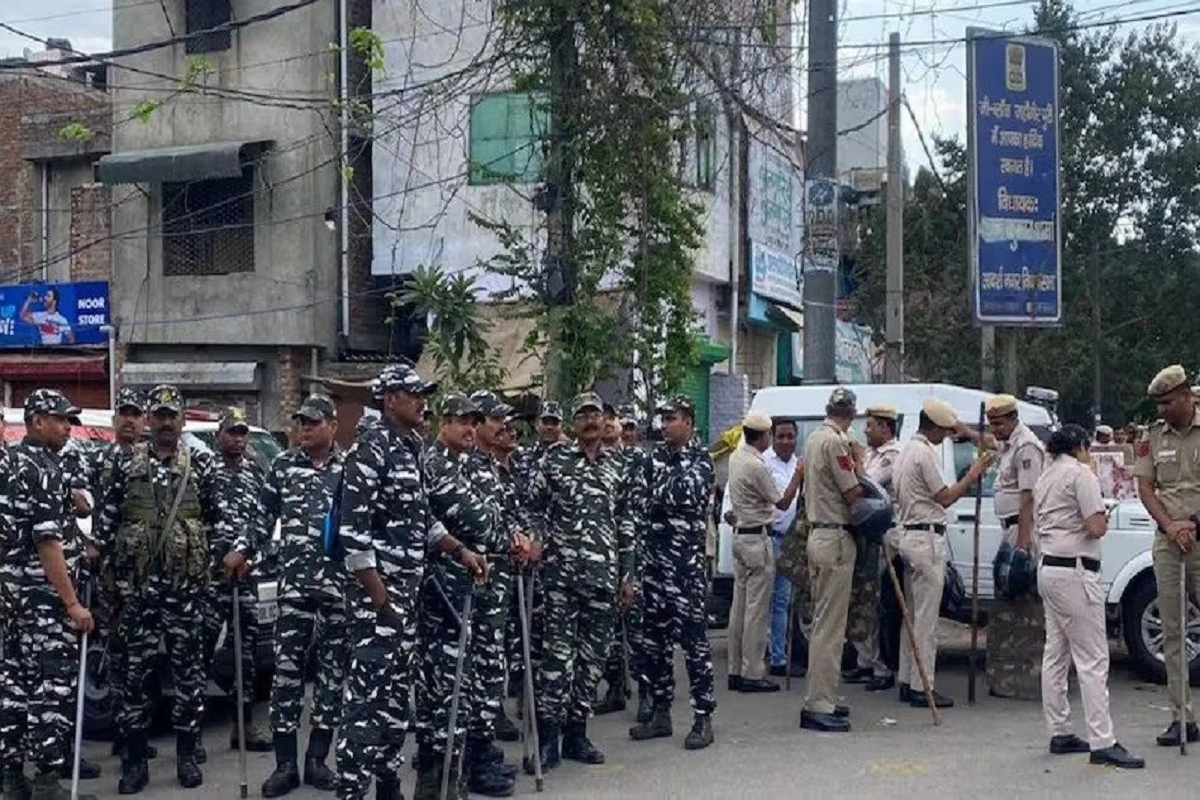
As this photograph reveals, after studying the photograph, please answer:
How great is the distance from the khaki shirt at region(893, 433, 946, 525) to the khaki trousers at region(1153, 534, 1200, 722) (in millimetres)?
1649

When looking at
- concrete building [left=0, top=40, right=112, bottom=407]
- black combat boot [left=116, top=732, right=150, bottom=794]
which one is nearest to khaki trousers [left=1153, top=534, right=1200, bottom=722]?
black combat boot [left=116, top=732, right=150, bottom=794]

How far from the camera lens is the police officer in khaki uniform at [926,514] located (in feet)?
33.3

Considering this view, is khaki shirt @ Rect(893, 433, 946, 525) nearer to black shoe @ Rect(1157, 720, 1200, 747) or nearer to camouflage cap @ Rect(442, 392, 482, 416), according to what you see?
black shoe @ Rect(1157, 720, 1200, 747)

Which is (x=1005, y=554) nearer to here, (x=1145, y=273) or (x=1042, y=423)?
(x=1042, y=423)

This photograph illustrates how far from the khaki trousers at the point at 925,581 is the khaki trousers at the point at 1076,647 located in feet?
5.26

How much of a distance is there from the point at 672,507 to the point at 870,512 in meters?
1.20

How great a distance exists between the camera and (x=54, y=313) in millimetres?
24297

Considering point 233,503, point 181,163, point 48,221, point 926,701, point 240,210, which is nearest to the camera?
point 233,503

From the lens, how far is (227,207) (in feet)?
76.3

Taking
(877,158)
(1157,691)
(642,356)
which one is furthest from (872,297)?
(1157,691)

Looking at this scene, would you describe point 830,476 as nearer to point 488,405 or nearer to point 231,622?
point 488,405

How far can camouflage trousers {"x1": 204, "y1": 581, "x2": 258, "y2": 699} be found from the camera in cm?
869

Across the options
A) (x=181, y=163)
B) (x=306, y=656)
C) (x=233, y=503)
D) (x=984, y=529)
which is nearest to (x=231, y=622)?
(x=233, y=503)

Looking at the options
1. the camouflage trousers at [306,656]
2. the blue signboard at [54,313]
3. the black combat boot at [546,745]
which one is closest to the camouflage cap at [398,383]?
the camouflage trousers at [306,656]
